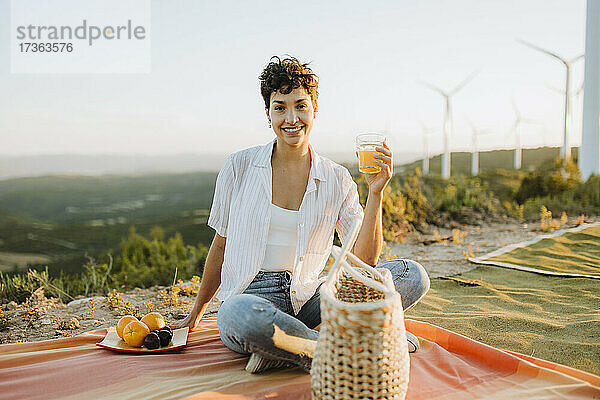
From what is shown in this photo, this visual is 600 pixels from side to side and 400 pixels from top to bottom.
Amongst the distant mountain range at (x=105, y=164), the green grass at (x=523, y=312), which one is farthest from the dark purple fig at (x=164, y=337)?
the distant mountain range at (x=105, y=164)

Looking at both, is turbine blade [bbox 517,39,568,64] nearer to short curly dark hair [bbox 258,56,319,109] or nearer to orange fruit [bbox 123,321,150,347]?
short curly dark hair [bbox 258,56,319,109]

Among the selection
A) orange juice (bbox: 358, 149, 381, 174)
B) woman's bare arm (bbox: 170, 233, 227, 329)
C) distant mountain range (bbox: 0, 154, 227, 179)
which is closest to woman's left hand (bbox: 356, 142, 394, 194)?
orange juice (bbox: 358, 149, 381, 174)

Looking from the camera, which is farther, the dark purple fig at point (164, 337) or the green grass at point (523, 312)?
the green grass at point (523, 312)

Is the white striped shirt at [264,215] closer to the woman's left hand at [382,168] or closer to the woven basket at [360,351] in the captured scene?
the woman's left hand at [382,168]

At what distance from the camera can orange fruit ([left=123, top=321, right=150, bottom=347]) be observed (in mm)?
2791

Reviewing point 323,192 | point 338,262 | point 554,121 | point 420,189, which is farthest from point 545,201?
point 554,121

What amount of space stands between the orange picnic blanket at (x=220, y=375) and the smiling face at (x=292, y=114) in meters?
1.11

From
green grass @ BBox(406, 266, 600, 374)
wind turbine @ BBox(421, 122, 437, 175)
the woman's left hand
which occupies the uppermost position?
wind turbine @ BBox(421, 122, 437, 175)

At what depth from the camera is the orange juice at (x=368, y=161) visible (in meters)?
2.45

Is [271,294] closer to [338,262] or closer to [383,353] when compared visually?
[338,262]

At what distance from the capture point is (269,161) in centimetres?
280

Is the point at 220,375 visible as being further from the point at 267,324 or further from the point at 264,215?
the point at 264,215

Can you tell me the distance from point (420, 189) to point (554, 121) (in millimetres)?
13986

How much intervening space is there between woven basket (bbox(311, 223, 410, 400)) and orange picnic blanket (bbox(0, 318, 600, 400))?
0.36 m
